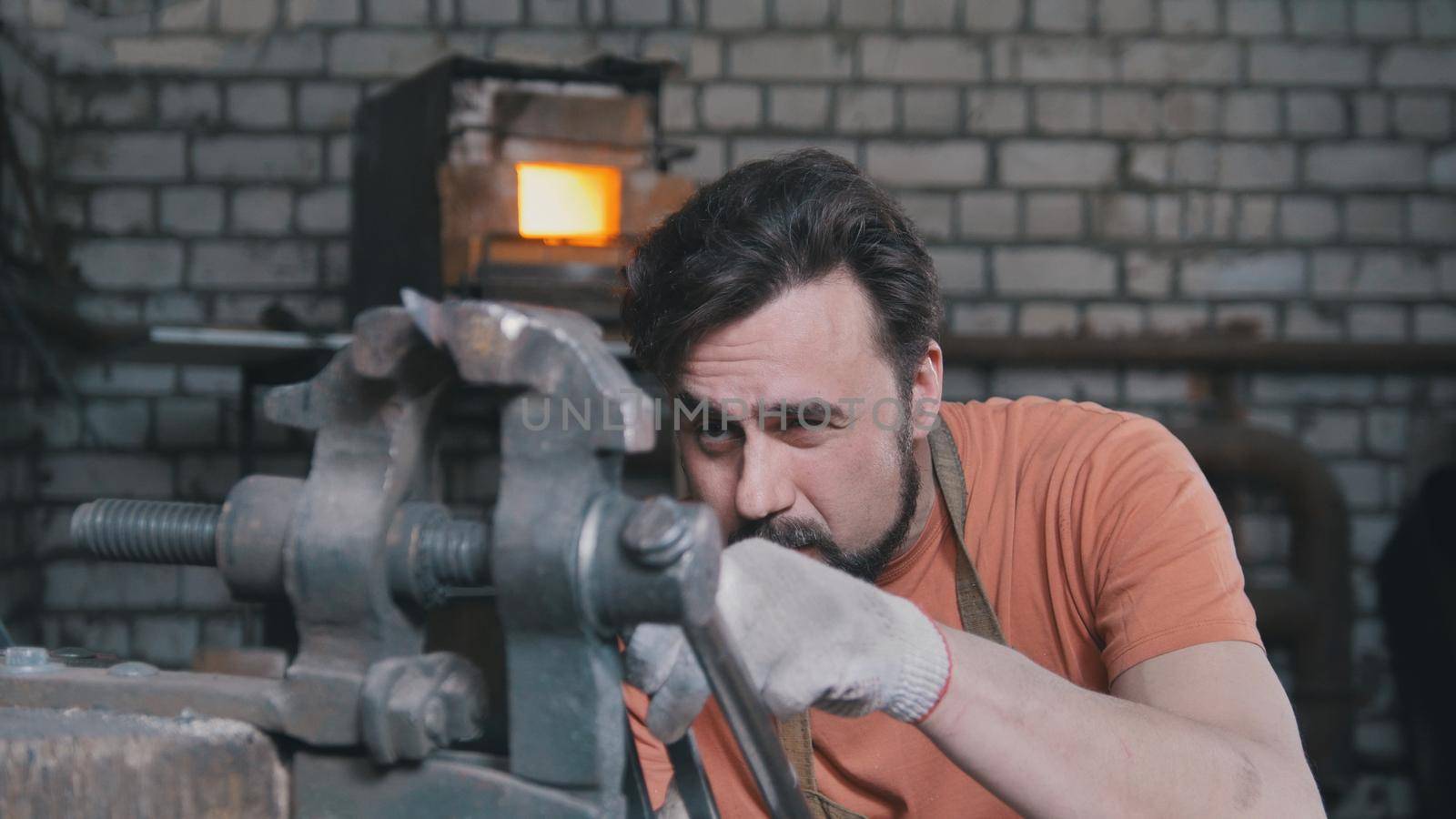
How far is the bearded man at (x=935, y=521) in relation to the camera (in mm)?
1102

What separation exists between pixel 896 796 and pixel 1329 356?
3161mm

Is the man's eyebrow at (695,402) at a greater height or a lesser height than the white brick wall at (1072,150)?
lesser

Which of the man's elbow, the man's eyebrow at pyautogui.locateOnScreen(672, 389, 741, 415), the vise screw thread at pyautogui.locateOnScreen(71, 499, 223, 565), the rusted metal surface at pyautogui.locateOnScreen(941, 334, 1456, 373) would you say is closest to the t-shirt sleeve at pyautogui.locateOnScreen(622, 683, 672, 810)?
the man's eyebrow at pyautogui.locateOnScreen(672, 389, 741, 415)

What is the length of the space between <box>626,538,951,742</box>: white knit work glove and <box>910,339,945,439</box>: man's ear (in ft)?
2.33

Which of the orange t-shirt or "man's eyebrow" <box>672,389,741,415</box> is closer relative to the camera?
the orange t-shirt

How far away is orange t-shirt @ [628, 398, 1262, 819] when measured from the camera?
1.36 metres

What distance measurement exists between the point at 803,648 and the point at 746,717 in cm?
15

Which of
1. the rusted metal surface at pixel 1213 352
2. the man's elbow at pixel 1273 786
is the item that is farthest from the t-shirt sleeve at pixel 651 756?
the rusted metal surface at pixel 1213 352

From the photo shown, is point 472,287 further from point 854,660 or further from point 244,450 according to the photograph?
point 854,660

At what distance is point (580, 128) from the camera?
3.40m

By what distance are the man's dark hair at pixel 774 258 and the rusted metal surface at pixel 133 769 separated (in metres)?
0.97

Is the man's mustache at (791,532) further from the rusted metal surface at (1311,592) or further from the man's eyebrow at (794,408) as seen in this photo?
the rusted metal surface at (1311,592)

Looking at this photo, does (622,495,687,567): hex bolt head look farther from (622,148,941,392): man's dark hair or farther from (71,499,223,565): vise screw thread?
(622,148,941,392): man's dark hair

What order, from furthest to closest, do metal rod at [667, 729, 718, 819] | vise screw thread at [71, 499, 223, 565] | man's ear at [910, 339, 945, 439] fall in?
1. man's ear at [910, 339, 945, 439]
2. metal rod at [667, 729, 718, 819]
3. vise screw thread at [71, 499, 223, 565]
